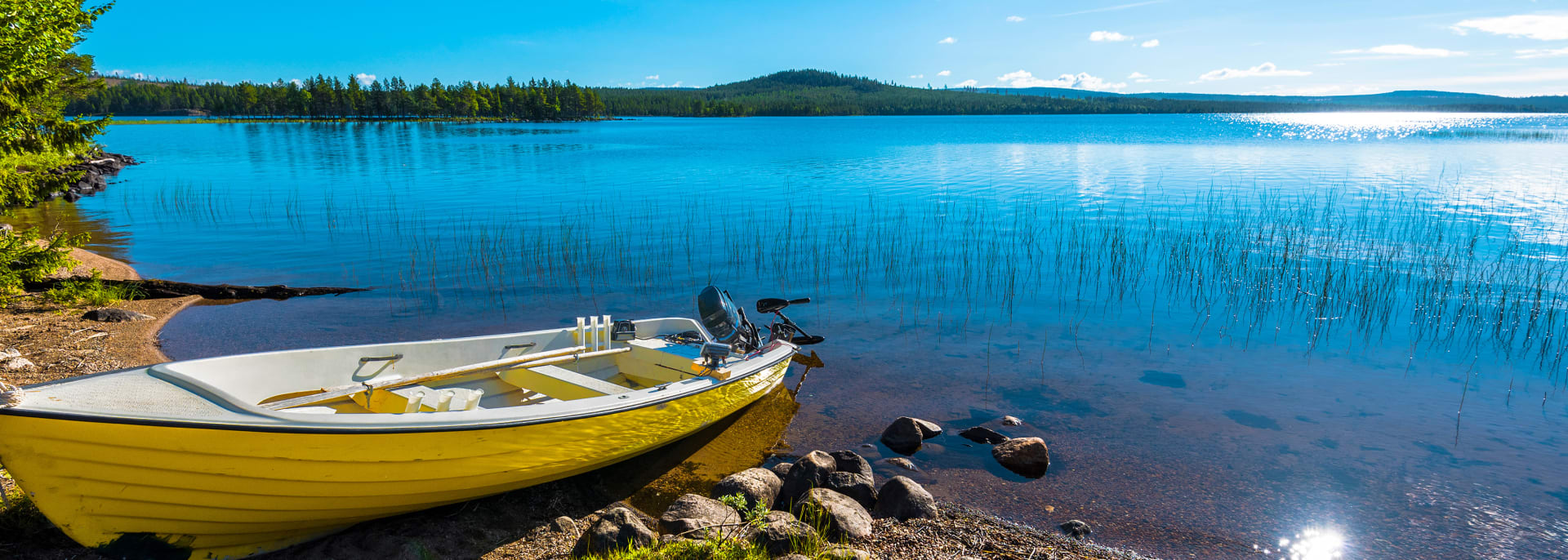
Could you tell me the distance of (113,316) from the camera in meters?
10.7

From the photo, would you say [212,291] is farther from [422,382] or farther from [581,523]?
[581,523]

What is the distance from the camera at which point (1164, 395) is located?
29.5ft

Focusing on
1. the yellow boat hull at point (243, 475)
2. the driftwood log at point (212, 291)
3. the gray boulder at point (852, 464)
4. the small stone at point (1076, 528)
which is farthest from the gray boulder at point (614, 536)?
the driftwood log at point (212, 291)

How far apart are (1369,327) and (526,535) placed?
40.9ft

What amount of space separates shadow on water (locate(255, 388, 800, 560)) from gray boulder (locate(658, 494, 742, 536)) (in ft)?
2.91

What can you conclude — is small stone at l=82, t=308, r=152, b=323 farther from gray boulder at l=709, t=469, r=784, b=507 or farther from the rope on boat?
gray boulder at l=709, t=469, r=784, b=507

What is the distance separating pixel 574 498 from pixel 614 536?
133 cm

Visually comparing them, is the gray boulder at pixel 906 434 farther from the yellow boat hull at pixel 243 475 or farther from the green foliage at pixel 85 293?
the green foliage at pixel 85 293

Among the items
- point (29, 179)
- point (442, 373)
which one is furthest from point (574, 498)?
point (29, 179)

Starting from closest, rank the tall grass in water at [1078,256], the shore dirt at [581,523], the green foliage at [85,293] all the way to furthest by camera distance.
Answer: the shore dirt at [581,523] < the green foliage at [85,293] < the tall grass in water at [1078,256]

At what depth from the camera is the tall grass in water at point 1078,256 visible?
480 inches

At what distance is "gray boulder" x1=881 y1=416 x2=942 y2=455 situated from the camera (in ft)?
24.1

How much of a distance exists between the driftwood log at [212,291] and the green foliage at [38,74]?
9.11 feet

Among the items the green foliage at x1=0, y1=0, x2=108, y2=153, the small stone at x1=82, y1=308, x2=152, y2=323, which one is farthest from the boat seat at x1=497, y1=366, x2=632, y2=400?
the small stone at x1=82, y1=308, x2=152, y2=323
